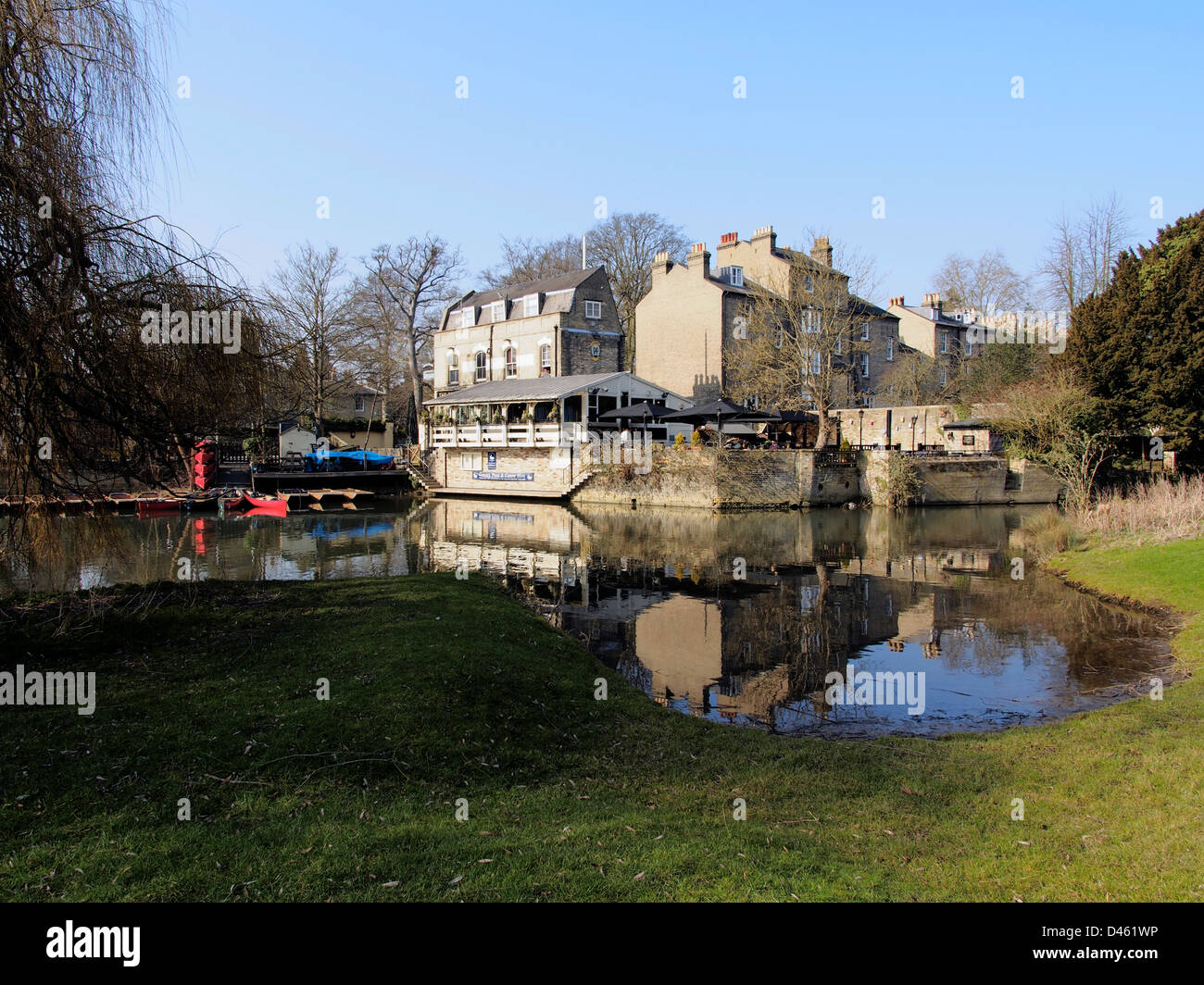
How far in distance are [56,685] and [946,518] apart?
106ft

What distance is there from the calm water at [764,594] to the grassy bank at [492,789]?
4.10 feet

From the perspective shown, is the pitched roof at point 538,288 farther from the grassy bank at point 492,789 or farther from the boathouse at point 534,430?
the grassy bank at point 492,789

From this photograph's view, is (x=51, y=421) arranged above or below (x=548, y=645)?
above

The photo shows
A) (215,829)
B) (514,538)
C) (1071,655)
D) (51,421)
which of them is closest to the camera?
(215,829)

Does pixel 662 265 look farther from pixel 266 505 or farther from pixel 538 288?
pixel 266 505

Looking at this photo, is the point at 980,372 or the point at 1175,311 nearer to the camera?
the point at 1175,311

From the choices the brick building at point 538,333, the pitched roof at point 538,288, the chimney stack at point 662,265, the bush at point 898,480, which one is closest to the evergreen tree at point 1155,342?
the bush at point 898,480

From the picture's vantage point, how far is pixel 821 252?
45.4 meters

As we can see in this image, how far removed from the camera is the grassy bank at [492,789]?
4328 millimetres

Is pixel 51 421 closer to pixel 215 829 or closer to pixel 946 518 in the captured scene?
pixel 215 829

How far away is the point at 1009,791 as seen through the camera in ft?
20.0

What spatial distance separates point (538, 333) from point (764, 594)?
36057 mm
